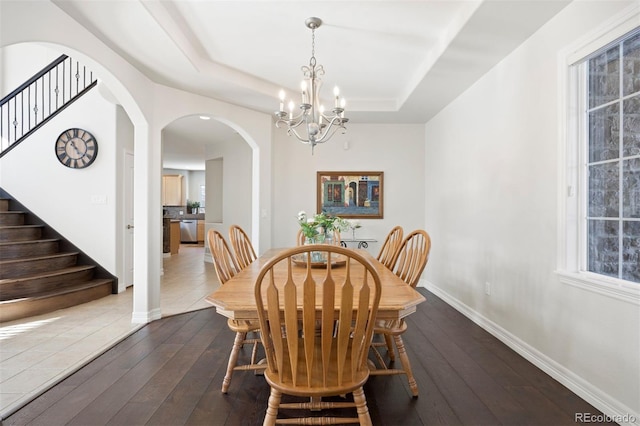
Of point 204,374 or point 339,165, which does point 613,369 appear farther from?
point 339,165

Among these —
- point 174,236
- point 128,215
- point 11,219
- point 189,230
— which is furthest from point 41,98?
point 189,230

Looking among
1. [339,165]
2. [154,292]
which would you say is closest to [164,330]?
[154,292]

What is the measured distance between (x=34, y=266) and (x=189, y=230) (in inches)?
287

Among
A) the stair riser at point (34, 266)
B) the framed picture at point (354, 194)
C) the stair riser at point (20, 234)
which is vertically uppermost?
the framed picture at point (354, 194)

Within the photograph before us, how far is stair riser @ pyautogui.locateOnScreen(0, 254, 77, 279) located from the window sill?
17.2 ft

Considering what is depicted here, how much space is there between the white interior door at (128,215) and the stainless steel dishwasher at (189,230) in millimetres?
6370

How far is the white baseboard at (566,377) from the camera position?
1.79 meters

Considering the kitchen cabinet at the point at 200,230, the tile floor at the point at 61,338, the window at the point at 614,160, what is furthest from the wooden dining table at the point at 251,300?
the kitchen cabinet at the point at 200,230

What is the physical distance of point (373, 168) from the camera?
5.14m

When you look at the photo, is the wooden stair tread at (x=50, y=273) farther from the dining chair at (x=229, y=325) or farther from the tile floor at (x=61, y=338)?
the dining chair at (x=229, y=325)

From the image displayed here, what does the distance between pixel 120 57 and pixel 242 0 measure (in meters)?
1.34

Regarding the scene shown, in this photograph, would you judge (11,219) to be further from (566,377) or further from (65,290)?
(566,377)

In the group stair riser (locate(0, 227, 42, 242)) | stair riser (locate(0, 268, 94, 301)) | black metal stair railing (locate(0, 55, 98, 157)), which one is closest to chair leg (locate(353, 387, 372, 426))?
stair riser (locate(0, 268, 94, 301))

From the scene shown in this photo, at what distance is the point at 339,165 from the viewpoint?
5141 millimetres
